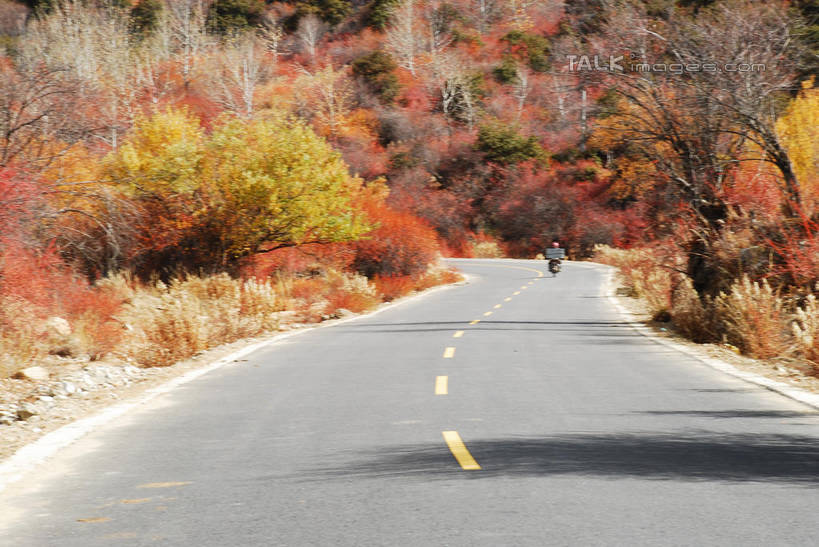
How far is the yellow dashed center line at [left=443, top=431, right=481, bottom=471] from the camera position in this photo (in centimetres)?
781

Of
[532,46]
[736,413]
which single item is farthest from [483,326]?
[532,46]

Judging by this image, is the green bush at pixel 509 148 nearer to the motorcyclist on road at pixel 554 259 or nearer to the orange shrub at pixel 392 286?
the motorcyclist on road at pixel 554 259

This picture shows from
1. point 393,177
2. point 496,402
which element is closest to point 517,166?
point 393,177

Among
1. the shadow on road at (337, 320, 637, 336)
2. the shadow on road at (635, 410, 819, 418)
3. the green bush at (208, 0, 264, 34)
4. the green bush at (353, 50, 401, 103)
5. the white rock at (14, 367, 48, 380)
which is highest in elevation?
the green bush at (208, 0, 264, 34)

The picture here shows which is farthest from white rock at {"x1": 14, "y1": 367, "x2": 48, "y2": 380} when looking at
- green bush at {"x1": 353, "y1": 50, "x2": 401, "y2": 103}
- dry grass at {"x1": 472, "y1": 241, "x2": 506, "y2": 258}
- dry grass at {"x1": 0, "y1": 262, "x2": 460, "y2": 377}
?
green bush at {"x1": 353, "y1": 50, "x2": 401, "y2": 103}

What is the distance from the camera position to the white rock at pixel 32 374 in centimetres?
1452

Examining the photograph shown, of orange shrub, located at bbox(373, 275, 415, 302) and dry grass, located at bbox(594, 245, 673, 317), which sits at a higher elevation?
dry grass, located at bbox(594, 245, 673, 317)

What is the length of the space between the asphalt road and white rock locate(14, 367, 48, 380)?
247 centimetres

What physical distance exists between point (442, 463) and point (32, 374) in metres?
8.84

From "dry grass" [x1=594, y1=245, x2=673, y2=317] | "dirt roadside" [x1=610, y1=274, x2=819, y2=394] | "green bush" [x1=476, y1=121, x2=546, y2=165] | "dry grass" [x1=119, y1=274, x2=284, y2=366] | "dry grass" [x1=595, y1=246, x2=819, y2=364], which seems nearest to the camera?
"dirt roadside" [x1=610, y1=274, x2=819, y2=394]

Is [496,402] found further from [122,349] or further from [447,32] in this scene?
[447,32]

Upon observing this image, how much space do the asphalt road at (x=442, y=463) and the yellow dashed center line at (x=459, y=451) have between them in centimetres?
4

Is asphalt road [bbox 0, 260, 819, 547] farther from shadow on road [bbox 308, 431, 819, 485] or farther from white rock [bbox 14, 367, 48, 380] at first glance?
white rock [bbox 14, 367, 48, 380]

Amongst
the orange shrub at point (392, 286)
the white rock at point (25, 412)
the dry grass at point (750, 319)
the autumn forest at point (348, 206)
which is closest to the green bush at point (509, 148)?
the autumn forest at point (348, 206)
